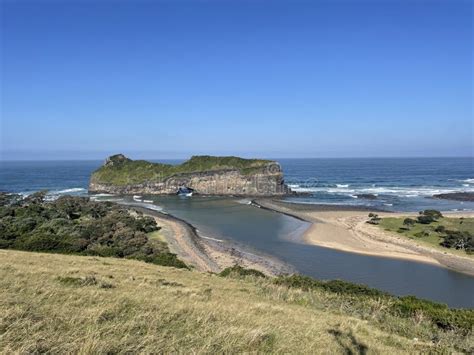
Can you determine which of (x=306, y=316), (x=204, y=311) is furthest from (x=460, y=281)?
(x=204, y=311)

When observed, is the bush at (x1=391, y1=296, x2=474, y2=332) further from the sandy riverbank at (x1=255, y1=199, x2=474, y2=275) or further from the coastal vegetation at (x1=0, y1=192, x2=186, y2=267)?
the sandy riverbank at (x1=255, y1=199, x2=474, y2=275)

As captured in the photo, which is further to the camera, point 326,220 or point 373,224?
point 326,220

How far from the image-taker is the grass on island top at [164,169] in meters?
105

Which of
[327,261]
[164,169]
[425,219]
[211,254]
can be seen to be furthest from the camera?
[164,169]

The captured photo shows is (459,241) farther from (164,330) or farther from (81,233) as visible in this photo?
(164,330)

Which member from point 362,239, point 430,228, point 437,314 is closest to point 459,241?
point 430,228

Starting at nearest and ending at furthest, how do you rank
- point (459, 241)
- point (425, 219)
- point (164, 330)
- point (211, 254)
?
point (164, 330) → point (211, 254) → point (459, 241) → point (425, 219)

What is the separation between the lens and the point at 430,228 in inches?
1994

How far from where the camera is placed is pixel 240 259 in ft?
124

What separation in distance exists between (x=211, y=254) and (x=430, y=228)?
29694mm

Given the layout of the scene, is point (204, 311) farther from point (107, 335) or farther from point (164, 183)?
point (164, 183)

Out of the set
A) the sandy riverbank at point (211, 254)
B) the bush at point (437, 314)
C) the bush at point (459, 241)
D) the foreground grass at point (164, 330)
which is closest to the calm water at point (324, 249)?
the sandy riverbank at point (211, 254)

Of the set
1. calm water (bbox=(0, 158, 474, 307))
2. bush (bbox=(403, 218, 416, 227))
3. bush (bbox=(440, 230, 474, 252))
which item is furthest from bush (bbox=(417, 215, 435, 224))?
calm water (bbox=(0, 158, 474, 307))

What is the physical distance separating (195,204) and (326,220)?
32.4 meters
